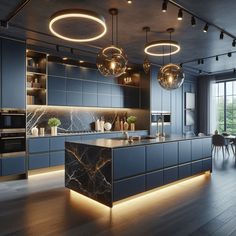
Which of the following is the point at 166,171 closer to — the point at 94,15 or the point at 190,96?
the point at 94,15

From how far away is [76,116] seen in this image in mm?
6871

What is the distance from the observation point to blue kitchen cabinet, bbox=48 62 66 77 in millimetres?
5918

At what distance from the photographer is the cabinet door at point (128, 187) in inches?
132

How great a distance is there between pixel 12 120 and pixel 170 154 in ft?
10.9

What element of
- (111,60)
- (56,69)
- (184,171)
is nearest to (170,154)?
(184,171)

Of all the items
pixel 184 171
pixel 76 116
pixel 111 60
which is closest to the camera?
pixel 111 60

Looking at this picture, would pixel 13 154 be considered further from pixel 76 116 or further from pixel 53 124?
pixel 76 116

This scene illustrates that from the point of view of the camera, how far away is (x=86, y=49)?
5.99m

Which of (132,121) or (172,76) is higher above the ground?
(172,76)

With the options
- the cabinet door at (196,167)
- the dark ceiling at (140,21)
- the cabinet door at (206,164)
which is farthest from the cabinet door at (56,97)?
the cabinet door at (206,164)

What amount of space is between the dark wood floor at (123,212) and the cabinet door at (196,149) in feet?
2.11

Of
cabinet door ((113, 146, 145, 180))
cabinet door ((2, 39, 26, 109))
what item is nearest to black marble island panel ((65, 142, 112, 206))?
cabinet door ((113, 146, 145, 180))

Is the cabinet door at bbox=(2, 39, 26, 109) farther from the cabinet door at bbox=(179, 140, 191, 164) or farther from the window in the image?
the window

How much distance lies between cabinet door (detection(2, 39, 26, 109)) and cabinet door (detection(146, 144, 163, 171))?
9.80 ft
